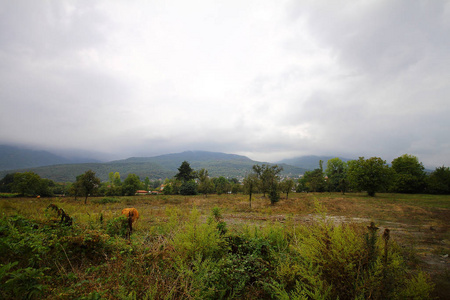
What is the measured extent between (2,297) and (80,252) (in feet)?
7.85

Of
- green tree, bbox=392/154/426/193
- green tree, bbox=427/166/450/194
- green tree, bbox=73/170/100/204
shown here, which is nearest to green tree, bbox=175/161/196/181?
green tree, bbox=73/170/100/204

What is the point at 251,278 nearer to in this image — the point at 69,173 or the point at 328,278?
the point at 328,278

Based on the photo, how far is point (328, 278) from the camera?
3.04m

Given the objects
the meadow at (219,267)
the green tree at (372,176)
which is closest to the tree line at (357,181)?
the green tree at (372,176)

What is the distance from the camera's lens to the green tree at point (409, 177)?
39656 millimetres

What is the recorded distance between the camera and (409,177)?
1550 inches

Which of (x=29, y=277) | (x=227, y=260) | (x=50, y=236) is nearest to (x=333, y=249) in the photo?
(x=227, y=260)

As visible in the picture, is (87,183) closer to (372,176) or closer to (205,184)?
(205,184)

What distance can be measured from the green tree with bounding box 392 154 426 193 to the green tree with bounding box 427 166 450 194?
161 cm

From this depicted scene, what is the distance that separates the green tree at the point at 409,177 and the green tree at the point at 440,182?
161 centimetres

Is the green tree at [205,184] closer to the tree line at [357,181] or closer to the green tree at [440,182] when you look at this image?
the tree line at [357,181]

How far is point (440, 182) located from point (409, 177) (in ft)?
16.7

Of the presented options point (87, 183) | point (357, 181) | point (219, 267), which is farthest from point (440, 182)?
point (87, 183)

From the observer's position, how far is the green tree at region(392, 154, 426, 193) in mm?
39656
